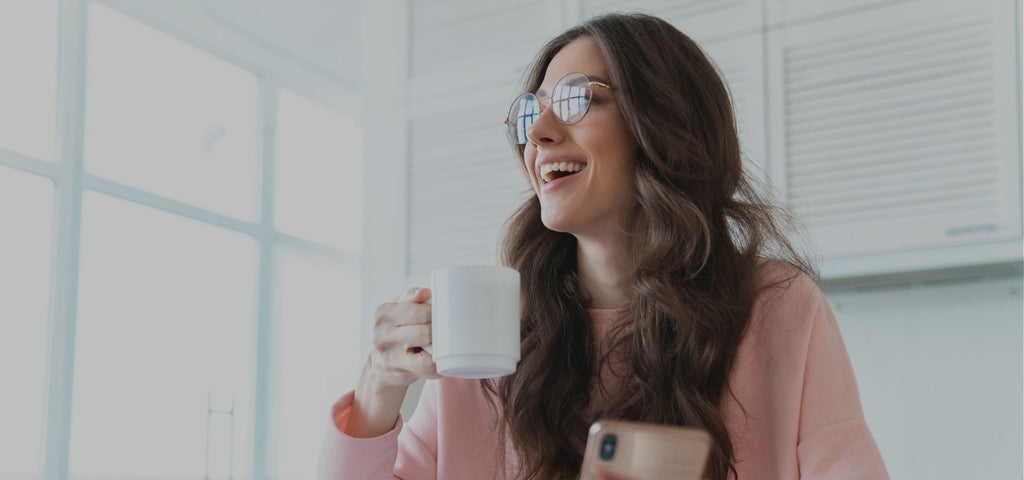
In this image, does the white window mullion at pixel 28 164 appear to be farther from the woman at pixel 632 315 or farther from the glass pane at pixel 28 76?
the woman at pixel 632 315

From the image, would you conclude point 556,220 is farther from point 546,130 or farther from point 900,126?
point 900,126

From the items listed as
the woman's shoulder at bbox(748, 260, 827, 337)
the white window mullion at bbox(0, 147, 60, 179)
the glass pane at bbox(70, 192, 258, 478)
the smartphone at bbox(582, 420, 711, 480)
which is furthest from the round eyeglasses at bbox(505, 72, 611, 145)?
the glass pane at bbox(70, 192, 258, 478)

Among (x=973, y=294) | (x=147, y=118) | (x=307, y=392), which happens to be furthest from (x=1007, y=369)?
(x=147, y=118)

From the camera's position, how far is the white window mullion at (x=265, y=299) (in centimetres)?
391

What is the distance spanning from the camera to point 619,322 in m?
1.42

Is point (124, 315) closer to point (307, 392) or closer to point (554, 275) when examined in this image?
point (307, 392)

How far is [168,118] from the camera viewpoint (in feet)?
12.1

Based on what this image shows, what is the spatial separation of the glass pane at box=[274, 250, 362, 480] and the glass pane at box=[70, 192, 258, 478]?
0.63ft

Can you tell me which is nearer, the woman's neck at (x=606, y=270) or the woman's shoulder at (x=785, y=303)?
the woman's shoulder at (x=785, y=303)

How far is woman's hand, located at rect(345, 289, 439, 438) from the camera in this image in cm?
117

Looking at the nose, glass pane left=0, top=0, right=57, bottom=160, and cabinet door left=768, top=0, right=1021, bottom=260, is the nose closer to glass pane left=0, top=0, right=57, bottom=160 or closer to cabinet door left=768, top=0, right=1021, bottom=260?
cabinet door left=768, top=0, right=1021, bottom=260

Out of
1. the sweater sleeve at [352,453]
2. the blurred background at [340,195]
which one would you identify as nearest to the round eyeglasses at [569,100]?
the sweater sleeve at [352,453]

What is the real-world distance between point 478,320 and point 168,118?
2.92 meters

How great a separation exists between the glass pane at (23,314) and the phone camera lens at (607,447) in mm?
2921
